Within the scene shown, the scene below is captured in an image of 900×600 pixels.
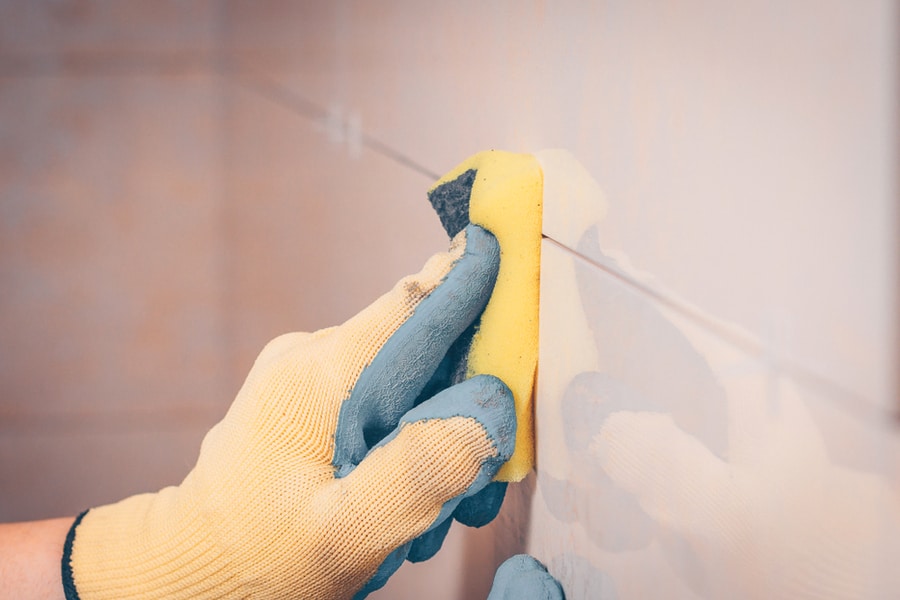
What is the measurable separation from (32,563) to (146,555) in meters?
0.11

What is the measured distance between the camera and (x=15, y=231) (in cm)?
102

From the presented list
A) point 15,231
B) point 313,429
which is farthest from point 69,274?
point 313,429

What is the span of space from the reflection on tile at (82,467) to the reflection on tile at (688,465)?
776 mm

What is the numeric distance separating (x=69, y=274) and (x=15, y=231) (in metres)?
0.09

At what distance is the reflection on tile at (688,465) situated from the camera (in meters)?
0.19

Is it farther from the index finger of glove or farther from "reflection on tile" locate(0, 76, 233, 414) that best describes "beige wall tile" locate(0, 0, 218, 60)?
the index finger of glove

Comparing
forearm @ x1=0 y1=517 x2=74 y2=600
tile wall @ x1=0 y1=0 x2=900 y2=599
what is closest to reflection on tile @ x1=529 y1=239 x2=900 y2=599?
tile wall @ x1=0 y1=0 x2=900 y2=599

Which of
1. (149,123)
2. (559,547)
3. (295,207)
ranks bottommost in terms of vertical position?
(559,547)

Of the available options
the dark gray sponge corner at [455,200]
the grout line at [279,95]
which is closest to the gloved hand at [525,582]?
the dark gray sponge corner at [455,200]

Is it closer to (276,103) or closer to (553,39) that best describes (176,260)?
(276,103)

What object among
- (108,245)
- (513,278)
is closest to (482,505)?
(513,278)

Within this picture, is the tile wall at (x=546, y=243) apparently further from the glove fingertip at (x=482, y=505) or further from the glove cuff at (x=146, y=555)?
the glove cuff at (x=146, y=555)

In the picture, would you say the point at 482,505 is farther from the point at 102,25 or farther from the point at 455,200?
the point at 102,25

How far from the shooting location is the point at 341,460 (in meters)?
0.46
